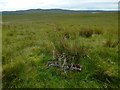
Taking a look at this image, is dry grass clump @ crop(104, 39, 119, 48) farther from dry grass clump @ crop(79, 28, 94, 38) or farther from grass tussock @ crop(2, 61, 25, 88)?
grass tussock @ crop(2, 61, 25, 88)

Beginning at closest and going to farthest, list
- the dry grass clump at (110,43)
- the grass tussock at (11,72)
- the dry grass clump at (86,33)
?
the grass tussock at (11,72)
the dry grass clump at (110,43)
the dry grass clump at (86,33)

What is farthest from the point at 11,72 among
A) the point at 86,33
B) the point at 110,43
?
the point at 86,33

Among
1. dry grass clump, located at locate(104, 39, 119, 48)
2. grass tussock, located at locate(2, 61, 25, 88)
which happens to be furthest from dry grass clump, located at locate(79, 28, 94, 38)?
grass tussock, located at locate(2, 61, 25, 88)

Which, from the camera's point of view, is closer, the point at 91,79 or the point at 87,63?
the point at 91,79

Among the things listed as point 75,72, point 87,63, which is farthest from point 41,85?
point 87,63

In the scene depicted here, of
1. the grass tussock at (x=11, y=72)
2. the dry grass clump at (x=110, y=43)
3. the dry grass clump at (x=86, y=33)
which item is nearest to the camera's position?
the grass tussock at (x=11, y=72)

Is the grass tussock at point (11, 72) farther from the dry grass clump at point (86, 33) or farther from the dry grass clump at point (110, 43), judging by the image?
the dry grass clump at point (86, 33)

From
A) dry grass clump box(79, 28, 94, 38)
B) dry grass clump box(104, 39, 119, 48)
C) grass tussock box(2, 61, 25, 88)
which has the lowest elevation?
grass tussock box(2, 61, 25, 88)

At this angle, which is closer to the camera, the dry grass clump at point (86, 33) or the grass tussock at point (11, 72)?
the grass tussock at point (11, 72)

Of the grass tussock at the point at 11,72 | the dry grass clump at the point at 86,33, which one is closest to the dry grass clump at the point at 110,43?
the dry grass clump at the point at 86,33

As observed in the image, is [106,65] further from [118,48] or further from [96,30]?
[96,30]

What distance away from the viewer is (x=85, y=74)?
20.2 ft

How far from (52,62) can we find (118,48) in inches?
81.5

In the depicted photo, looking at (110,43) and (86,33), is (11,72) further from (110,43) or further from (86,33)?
(86,33)
